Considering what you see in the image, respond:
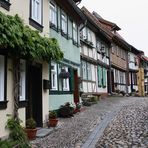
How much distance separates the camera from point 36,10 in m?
13.0

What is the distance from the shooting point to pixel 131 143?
30.6 feet

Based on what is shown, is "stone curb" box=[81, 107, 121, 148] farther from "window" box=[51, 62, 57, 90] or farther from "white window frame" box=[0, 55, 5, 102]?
"window" box=[51, 62, 57, 90]

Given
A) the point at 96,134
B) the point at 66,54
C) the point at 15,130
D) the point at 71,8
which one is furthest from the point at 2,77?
the point at 71,8

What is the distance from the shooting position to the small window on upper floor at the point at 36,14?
12.2m

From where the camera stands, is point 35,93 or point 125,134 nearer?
point 125,134

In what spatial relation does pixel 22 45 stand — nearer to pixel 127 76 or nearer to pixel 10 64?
pixel 10 64

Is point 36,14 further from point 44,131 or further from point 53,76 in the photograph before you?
point 44,131

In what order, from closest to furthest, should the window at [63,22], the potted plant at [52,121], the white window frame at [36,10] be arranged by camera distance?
1. the white window frame at [36,10]
2. the potted plant at [52,121]
3. the window at [63,22]

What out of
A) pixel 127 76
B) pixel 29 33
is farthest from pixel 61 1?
pixel 127 76

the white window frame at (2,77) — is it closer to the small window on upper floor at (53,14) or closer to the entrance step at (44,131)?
the entrance step at (44,131)

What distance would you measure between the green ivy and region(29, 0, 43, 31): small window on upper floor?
70 centimetres

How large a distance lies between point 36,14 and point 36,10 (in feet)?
0.47

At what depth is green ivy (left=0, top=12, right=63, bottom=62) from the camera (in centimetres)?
859

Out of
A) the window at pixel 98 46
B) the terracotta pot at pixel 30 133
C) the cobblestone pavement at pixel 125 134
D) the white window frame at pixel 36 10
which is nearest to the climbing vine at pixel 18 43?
the terracotta pot at pixel 30 133
